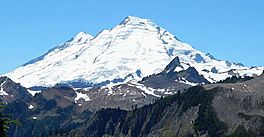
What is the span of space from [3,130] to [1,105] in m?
1.56

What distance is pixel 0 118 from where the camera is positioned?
109 feet

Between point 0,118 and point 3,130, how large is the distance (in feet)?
2.33

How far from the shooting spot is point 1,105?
1287 inches

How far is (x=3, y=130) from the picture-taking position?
33250 millimetres

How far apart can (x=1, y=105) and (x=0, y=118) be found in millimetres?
910
